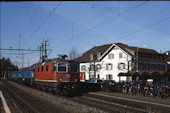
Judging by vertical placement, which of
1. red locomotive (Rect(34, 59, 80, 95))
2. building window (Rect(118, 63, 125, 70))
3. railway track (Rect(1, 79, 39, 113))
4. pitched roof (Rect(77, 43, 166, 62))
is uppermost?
pitched roof (Rect(77, 43, 166, 62))

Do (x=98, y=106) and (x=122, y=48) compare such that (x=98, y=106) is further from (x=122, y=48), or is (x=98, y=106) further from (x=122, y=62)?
(x=122, y=48)

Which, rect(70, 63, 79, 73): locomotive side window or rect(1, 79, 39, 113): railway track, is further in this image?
rect(70, 63, 79, 73): locomotive side window

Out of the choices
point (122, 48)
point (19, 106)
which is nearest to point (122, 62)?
point (122, 48)

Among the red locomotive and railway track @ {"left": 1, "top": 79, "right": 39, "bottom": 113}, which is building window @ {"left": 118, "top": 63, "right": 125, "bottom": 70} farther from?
railway track @ {"left": 1, "top": 79, "right": 39, "bottom": 113}


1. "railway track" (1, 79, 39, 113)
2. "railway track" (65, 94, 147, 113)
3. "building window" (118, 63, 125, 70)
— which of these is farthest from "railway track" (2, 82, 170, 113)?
"building window" (118, 63, 125, 70)

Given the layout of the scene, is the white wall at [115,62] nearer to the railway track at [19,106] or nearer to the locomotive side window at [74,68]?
the locomotive side window at [74,68]

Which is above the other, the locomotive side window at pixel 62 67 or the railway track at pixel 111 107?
the locomotive side window at pixel 62 67

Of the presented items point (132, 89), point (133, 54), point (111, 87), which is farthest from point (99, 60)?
point (132, 89)

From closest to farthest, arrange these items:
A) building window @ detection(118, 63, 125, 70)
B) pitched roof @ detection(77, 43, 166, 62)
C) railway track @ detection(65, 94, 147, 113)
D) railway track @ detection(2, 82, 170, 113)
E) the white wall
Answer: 1. railway track @ detection(65, 94, 147, 113)
2. railway track @ detection(2, 82, 170, 113)
3. the white wall
4. building window @ detection(118, 63, 125, 70)
5. pitched roof @ detection(77, 43, 166, 62)

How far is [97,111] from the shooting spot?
11078mm

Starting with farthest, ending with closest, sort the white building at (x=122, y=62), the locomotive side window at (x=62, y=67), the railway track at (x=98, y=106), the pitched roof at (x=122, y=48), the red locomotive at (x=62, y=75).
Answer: the pitched roof at (x=122, y=48)
the white building at (x=122, y=62)
the locomotive side window at (x=62, y=67)
the red locomotive at (x=62, y=75)
the railway track at (x=98, y=106)

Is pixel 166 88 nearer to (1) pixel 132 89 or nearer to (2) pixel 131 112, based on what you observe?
(1) pixel 132 89

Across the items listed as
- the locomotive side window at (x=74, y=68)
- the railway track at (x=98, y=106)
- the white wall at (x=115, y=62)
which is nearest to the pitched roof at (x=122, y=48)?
the white wall at (x=115, y=62)

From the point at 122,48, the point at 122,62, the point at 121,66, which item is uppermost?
the point at 122,48
